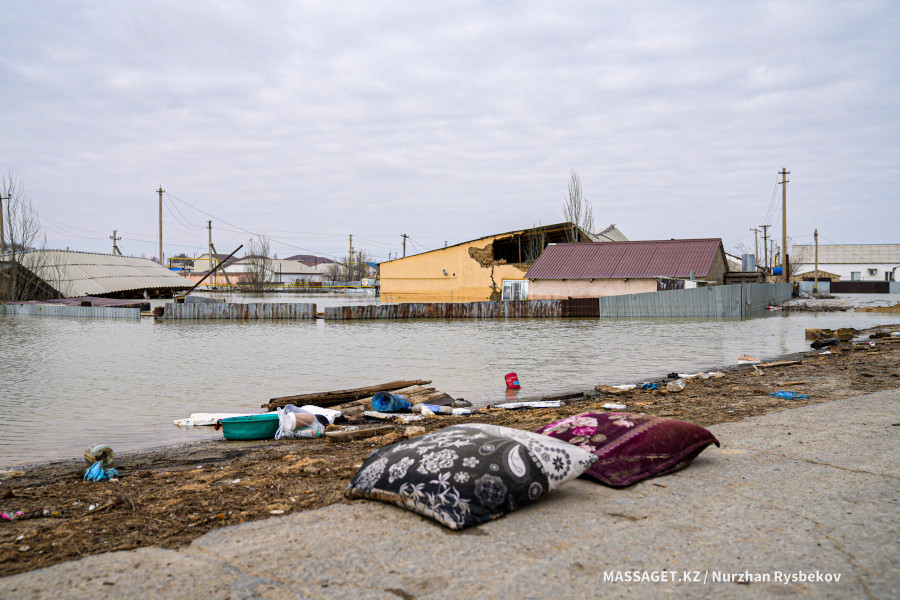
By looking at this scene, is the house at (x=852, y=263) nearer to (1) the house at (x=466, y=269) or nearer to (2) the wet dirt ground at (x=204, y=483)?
(1) the house at (x=466, y=269)

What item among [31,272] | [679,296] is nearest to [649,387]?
[679,296]

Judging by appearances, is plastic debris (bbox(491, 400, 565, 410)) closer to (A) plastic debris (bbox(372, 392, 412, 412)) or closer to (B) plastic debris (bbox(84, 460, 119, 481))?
(A) plastic debris (bbox(372, 392, 412, 412))

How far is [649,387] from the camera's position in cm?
972

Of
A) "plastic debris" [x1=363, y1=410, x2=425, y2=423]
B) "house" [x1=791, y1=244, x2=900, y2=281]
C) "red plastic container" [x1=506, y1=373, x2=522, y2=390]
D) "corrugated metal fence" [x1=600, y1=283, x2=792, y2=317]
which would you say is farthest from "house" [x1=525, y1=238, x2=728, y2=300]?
"house" [x1=791, y1=244, x2=900, y2=281]

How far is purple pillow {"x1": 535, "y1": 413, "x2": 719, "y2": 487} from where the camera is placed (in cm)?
418

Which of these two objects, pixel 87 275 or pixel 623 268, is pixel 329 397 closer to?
pixel 623 268

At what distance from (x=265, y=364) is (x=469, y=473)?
12.2 metres

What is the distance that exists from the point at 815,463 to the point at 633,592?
2.62 meters

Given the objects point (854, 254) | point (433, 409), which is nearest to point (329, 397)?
point (433, 409)

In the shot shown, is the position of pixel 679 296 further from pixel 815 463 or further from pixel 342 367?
pixel 815 463

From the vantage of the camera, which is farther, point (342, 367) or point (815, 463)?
point (342, 367)

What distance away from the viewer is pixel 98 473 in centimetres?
513

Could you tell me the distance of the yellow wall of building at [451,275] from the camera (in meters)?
45.3

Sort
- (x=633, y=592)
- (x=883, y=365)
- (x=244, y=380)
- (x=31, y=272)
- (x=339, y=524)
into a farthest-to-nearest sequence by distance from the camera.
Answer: (x=31, y=272) < (x=244, y=380) < (x=883, y=365) < (x=339, y=524) < (x=633, y=592)
